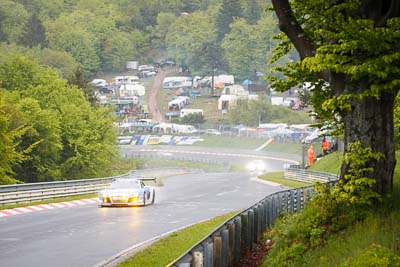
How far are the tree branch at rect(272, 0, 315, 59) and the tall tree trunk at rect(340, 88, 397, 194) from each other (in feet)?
4.51

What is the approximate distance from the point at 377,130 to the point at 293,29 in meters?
2.51

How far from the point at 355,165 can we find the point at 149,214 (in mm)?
15701

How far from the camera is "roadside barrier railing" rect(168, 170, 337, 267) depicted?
10.3 m

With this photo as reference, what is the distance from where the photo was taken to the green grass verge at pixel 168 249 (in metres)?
15.6

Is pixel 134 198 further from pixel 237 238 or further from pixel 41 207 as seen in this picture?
A: pixel 237 238

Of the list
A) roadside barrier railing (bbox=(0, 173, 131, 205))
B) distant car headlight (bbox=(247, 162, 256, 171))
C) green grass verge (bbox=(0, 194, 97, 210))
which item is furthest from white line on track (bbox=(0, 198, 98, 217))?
distant car headlight (bbox=(247, 162, 256, 171))

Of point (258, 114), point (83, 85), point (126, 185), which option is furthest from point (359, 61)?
point (258, 114)

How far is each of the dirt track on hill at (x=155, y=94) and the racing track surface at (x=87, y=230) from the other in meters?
121

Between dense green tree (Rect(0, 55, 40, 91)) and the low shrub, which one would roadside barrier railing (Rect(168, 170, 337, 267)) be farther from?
dense green tree (Rect(0, 55, 40, 91))

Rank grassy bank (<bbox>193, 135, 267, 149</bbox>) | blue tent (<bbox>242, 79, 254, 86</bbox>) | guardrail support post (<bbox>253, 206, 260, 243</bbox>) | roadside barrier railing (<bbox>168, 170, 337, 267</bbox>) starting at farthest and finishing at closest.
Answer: blue tent (<bbox>242, 79, 254, 86</bbox>), grassy bank (<bbox>193, 135, 267, 149</bbox>), guardrail support post (<bbox>253, 206, 260, 243</bbox>), roadside barrier railing (<bbox>168, 170, 337, 267</bbox>)

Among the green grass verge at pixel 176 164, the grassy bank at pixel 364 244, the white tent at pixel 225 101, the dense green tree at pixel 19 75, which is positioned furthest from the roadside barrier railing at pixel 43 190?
the white tent at pixel 225 101

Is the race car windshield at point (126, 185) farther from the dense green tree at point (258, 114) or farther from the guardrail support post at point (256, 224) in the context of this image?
the dense green tree at point (258, 114)

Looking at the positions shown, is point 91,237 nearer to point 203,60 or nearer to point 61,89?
point 61,89

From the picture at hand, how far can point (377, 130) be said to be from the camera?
13.6 m
